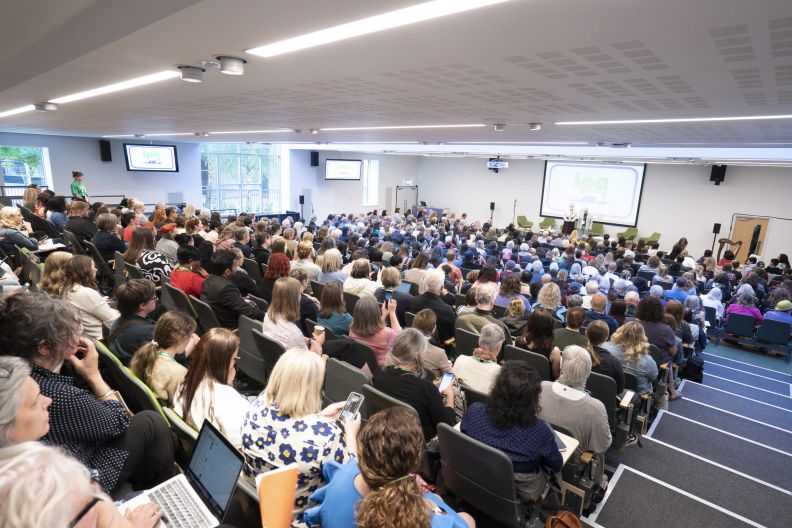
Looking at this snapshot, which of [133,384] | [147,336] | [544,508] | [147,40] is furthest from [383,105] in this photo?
[544,508]

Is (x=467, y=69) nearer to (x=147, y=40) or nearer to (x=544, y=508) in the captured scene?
(x=147, y=40)

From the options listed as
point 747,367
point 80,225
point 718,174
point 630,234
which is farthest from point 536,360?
point 630,234

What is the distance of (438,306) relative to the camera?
4746 millimetres

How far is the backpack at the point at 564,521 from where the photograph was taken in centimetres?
249

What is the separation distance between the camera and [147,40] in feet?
7.93

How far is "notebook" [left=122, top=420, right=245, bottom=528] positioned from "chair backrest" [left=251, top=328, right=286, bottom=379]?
1.44m

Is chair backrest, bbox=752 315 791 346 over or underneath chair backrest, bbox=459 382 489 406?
underneath

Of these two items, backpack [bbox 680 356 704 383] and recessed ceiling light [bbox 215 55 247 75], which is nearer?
recessed ceiling light [bbox 215 55 247 75]

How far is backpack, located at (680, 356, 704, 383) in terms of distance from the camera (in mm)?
5773

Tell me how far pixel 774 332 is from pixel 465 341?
6.64 metres

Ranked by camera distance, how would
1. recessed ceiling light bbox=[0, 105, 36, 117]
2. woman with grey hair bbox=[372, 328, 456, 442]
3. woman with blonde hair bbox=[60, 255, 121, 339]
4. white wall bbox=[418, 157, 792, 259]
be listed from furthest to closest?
white wall bbox=[418, 157, 792, 259], recessed ceiling light bbox=[0, 105, 36, 117], woman with blonde hair bbox=[60, 255, 121, 339], woman with grey hair bbox=[372, 328, 456, 442]

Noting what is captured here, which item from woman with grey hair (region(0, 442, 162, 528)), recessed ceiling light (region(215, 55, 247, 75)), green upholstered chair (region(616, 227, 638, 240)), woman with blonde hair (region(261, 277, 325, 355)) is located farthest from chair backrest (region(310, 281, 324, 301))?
green upholstered chair (region(616, 227, 638, 240))

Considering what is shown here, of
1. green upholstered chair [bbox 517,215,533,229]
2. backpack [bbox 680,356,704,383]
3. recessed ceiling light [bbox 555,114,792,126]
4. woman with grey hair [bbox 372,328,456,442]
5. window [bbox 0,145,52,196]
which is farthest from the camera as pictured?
green upholstered chair [bbox 517,215,533,229]

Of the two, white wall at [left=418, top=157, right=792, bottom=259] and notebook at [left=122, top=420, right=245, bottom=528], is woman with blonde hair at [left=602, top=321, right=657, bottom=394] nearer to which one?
notebook at [left=122, top=420, right=245, bottom=528]
